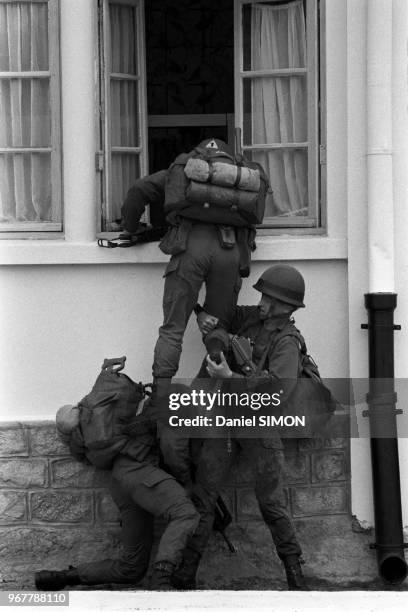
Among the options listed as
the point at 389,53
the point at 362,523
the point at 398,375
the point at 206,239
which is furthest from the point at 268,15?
the point at 362,523

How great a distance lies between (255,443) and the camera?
6.38m

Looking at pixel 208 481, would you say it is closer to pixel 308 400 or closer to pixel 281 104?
pixel 308 400

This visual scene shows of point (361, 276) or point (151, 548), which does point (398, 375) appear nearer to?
point (361, 276)

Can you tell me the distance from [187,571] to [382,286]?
1.83 meters

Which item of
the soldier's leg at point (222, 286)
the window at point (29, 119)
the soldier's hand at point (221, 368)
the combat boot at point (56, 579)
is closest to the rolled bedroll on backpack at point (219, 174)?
the soldier's leg at point (222, 286)

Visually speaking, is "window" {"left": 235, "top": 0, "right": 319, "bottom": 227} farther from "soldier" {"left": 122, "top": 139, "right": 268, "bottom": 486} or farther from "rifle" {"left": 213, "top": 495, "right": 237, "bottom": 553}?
"rifle" {"left": 213, "top": 495, "right": 237, "bottom": 553}

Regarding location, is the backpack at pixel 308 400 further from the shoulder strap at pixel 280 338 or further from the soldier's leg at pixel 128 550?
the soldier's leg at pixel 128 550

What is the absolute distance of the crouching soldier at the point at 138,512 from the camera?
6.01 m

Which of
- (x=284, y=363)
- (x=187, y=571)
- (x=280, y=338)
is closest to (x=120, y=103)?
(x=280, y=338)

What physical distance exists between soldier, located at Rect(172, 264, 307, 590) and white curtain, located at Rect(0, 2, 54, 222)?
4.23ft

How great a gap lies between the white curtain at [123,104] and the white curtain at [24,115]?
380 mm

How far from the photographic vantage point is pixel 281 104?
6.93 meters

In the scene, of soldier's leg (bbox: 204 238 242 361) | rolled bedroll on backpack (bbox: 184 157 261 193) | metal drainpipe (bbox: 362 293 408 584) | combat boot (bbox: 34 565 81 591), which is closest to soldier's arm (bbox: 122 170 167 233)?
rolled bedroll on backpack (bbox: 184 157 261 193)

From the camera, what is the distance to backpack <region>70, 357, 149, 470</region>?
6.16 m
